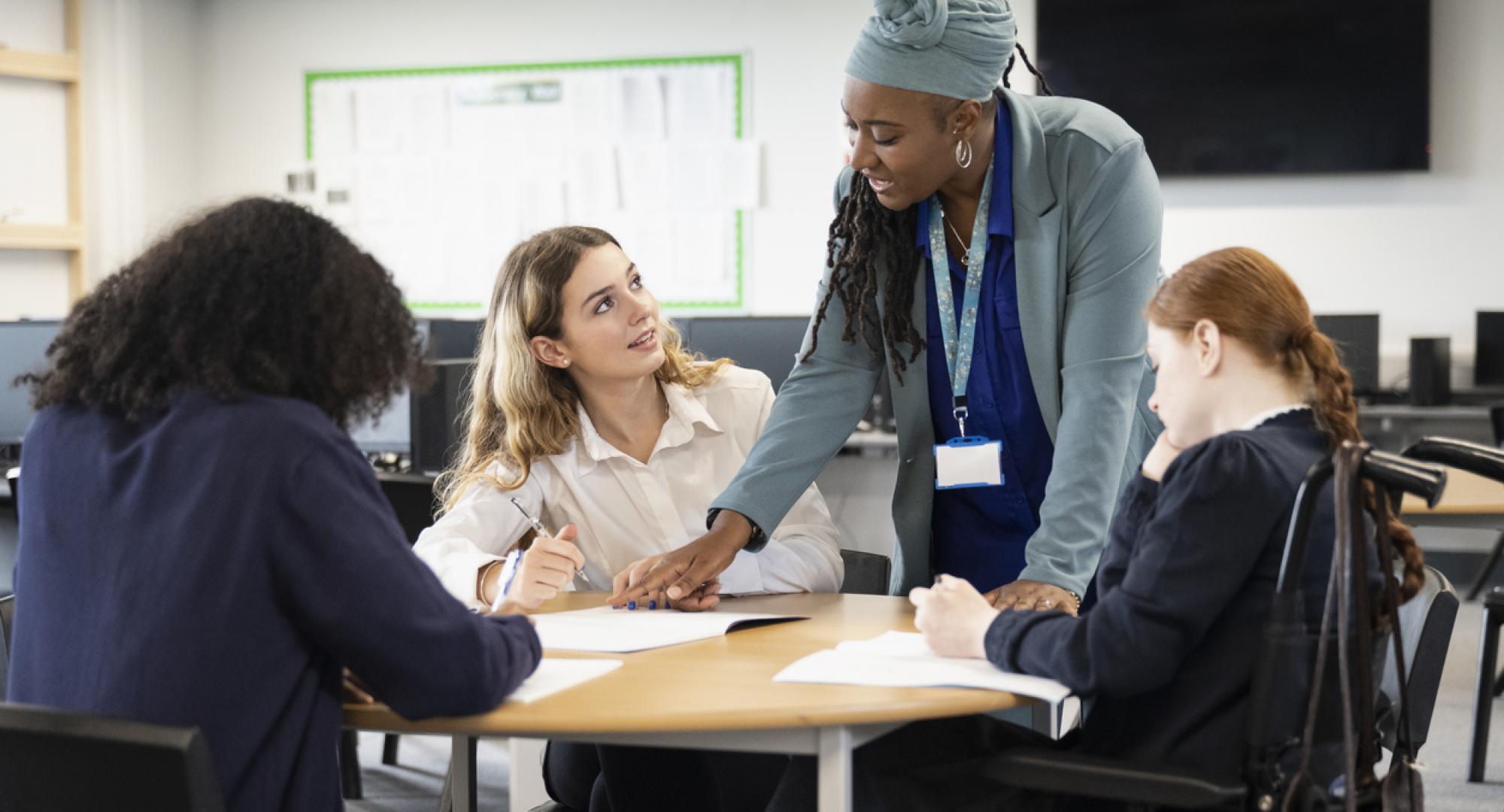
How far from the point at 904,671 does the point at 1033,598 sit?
0.77 feet

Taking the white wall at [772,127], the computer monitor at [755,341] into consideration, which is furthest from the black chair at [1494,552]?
the computer monitor at [755,341]

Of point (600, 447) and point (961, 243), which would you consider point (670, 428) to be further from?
point (961, 243)

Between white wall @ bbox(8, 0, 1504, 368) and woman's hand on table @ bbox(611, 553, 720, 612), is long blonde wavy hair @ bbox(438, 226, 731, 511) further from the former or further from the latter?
white wall @ bbox(8, 0, 1504, 368)

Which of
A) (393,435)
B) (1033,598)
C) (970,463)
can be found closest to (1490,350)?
(393,435)

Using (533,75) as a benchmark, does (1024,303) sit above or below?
below

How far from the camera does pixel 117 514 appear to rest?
1.18 m

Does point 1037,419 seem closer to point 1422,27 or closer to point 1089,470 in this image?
point 1089,470

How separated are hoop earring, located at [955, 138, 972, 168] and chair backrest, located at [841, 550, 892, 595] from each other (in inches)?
27.8

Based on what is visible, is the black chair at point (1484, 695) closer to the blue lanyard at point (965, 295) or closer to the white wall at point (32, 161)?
the blue lanyard at point (965, 295)

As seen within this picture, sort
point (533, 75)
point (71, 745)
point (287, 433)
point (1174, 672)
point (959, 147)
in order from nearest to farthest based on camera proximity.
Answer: point (71, 745)
point (287, 433)
point (1174, 672)
point (959, 147)
point (533, 75)

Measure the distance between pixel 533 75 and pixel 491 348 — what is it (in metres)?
4.86

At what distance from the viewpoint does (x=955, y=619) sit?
58.2 inches

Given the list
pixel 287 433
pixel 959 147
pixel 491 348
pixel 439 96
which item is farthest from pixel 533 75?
pixel 287 433

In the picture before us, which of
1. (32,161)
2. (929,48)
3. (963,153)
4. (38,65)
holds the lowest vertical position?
(963,153)
